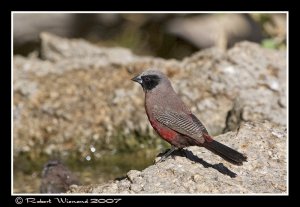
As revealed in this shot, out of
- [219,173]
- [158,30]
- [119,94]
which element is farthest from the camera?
[158,30]

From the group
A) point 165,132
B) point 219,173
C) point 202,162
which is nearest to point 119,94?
point 165,132

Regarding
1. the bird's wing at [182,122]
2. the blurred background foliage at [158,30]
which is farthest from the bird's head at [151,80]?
the blurred background foliage at [158,30]

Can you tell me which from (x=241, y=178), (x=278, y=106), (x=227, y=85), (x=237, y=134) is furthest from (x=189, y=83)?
(x=241, y=178)

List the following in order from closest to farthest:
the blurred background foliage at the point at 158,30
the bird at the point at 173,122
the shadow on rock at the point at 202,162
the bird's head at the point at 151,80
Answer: the bird at the point at 173,122, the shadow on rock at the point at 202,162, the bird's head at the point at 151,80, the blurred background foliage at the point at 158,30

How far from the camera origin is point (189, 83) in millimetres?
9391

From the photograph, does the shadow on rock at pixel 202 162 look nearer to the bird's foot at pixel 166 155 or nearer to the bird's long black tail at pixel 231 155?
the bird's foot at pixel 166 155

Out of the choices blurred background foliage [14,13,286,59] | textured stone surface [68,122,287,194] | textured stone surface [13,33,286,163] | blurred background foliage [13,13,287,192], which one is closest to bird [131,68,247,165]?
textured stone surface [68,122,287,194]

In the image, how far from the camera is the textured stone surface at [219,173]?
630cm

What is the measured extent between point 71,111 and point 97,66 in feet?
2.49

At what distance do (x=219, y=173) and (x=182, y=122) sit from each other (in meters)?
0.58

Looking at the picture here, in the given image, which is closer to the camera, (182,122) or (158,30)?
(182,122)

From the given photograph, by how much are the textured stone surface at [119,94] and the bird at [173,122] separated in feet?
5.85

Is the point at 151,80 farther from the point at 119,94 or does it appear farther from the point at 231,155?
the point at 119,94

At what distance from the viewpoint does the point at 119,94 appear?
946 cm
